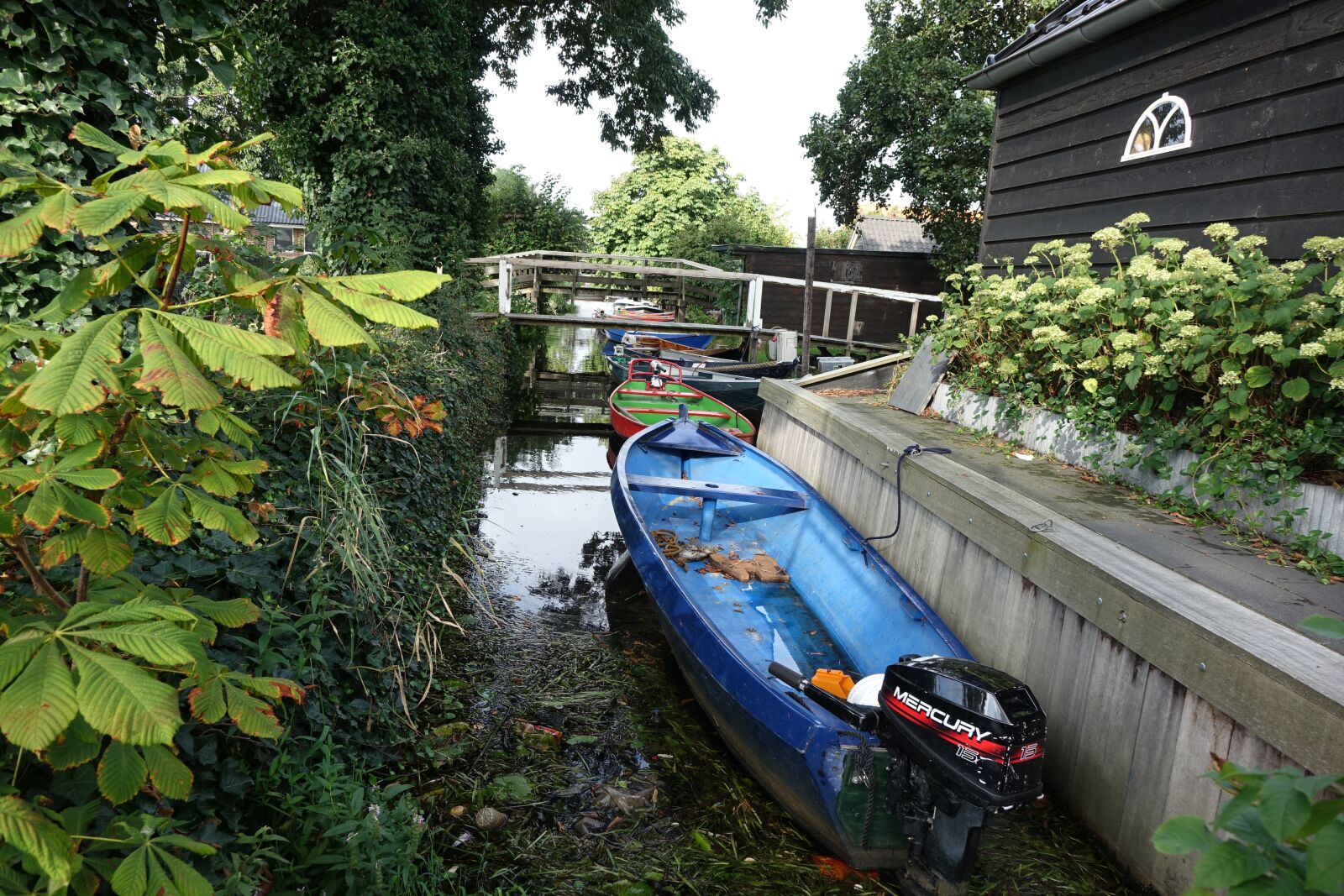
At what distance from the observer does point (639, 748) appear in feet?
13.6

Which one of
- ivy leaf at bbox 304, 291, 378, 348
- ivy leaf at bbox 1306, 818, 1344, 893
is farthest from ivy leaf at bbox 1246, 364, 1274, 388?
ivy leaf at bbox 304, 291, 378, 348

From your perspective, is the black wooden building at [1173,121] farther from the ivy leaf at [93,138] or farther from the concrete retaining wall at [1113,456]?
the ivy leaf at [93,138]

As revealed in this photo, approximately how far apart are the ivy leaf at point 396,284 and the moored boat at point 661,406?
9.09 metres

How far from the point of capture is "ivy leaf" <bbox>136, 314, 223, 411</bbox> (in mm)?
1252

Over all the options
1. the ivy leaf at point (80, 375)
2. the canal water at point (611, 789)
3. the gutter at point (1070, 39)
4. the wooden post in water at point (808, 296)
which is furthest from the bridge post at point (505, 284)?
the ivy leaf at point (80, 375)

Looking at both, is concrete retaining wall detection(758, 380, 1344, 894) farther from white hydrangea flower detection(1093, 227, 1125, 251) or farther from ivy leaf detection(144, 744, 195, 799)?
ivy leaf detection(144, 744, 195, 799)

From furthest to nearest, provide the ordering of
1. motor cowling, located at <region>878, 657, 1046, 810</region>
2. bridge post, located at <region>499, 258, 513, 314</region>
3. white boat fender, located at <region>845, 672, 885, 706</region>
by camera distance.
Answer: bridge post, located at <region>499, 258, 513, 314</region>
white boat fender, located at <region>845, 672, 885, 706</region>
motor cowling, located at <region>878, 657, 1046, 810</region>

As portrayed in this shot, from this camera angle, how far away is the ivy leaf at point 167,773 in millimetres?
1512

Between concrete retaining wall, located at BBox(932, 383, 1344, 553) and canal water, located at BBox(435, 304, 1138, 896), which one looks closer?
canal water, located at BBox(435, 304, 1138, 896)

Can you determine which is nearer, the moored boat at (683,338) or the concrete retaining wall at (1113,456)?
the concrete retaining wall at (1113,456)

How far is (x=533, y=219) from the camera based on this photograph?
2825 cm

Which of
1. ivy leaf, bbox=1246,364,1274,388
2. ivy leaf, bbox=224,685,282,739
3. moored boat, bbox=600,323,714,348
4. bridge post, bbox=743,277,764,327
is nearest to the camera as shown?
ivy leaf, bbox=224,685,282,739

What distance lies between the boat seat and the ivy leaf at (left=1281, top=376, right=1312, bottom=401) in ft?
9.37

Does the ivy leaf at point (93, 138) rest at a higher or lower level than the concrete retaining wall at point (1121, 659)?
higher
